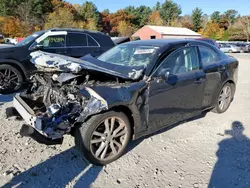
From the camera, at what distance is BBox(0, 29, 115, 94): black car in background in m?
6.61

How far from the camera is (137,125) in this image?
11.5 ft

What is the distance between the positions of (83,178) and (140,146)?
117 centimetres

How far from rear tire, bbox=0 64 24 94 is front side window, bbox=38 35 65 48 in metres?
1.12

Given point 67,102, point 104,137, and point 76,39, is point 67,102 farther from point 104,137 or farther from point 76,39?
point 76,39

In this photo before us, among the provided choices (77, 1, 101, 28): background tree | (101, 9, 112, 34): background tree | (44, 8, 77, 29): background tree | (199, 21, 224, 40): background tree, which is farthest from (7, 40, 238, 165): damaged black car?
(101, 9, 112, 34): background tree

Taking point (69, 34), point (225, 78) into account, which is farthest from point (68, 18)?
point (225, 78)

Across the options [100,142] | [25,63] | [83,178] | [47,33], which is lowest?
[83,178]

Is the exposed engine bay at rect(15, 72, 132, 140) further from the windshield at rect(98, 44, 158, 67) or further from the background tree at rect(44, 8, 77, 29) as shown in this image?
the background tree at rect(44, 8, 77, 29)

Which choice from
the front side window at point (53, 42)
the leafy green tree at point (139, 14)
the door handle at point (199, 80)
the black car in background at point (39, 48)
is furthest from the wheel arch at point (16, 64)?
the leafy green tree at point (139, 14)

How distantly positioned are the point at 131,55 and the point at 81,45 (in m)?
3.94

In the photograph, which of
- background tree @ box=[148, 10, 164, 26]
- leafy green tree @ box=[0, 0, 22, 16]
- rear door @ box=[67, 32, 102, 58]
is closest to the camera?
rear door @ box=[67, 32, 102, 58]

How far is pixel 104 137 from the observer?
130 inches

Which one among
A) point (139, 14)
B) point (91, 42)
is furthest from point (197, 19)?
point (91, 42)

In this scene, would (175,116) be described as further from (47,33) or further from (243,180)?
(47,33)
